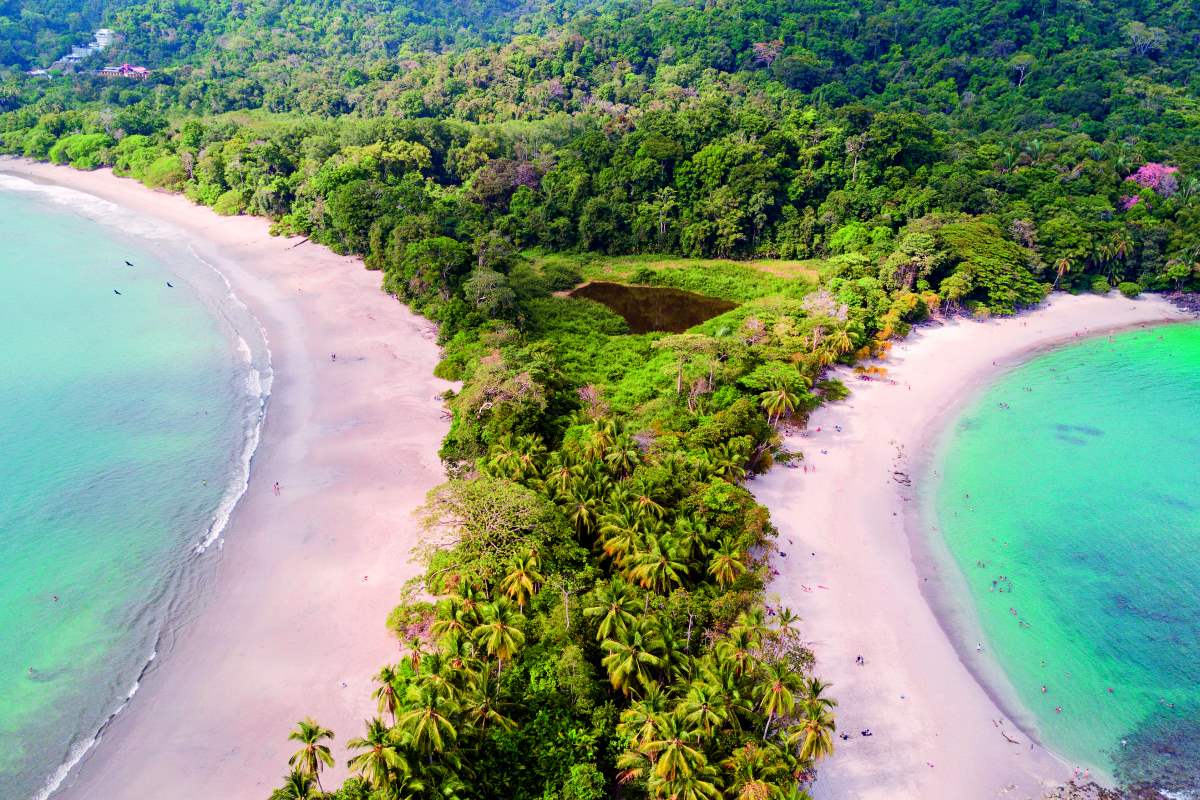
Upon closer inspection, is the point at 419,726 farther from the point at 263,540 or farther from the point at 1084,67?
the point at 1084,67

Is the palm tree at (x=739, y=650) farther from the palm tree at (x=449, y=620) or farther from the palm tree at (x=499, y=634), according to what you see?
the palm tree at (x=449, y=620)

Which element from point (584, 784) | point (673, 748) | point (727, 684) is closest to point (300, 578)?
point (584, 784)

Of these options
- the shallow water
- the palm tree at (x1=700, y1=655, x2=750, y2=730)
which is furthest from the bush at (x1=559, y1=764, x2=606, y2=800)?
the shallow water

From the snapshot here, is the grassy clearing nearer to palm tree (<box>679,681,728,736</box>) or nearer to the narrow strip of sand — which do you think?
the narrow strip of sand

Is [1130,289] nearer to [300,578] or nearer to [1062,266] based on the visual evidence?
[1062,266]

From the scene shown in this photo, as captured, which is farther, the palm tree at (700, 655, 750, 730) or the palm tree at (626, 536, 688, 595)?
the palm tree at (626, 536, 688, 595)

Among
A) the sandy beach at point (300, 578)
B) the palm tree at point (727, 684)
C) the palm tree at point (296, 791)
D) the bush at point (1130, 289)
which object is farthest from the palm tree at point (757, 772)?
the bush at point (1130, 289)
